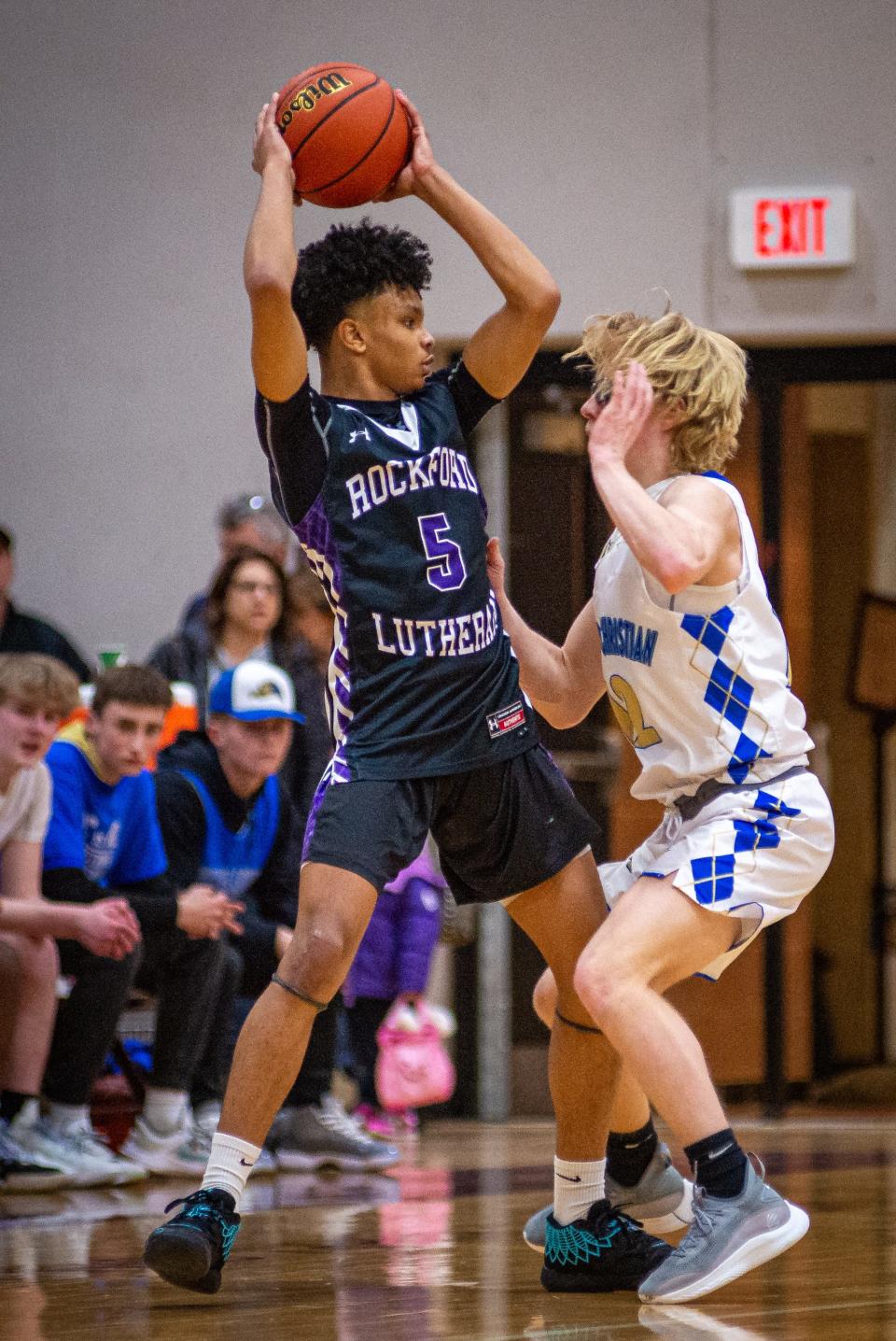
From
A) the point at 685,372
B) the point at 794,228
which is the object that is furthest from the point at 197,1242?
the point at 794,228

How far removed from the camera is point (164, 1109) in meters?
4.27

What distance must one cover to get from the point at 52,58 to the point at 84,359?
Result: 1018mm

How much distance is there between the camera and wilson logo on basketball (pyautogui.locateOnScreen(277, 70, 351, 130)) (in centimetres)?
282

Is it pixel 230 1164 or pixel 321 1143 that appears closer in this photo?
pixel 230 1164

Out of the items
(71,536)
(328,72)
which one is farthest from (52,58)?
(328,72)

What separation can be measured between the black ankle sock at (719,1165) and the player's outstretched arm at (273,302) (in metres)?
1.19

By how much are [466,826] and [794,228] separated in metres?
3.72

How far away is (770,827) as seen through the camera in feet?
8.47

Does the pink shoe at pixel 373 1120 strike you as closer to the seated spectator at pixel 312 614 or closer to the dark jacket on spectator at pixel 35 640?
the seated spectator at pixel 312 614

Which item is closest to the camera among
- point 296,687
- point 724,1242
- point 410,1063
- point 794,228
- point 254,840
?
point 724,1242

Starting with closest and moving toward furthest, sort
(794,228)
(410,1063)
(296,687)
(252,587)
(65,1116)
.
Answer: (65,1116) < (252,587) < (296,687) < (410,1063) < (794,228)

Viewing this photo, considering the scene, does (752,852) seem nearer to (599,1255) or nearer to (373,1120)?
(599,1255)

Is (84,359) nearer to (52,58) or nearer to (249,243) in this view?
→ (52,58)

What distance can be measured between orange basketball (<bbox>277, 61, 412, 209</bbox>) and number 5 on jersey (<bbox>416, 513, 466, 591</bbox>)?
19.6 inches
